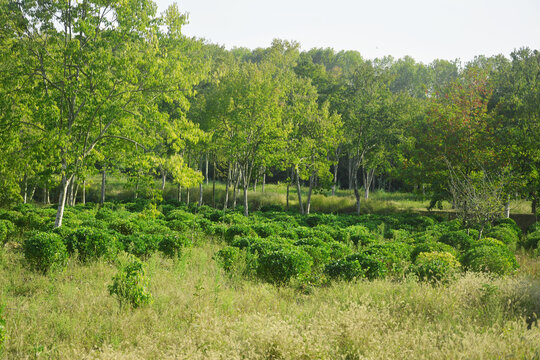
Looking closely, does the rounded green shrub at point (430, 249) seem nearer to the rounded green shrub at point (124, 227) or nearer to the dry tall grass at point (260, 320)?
the dry tall grass at point (260, 320)

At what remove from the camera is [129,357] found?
4.52m

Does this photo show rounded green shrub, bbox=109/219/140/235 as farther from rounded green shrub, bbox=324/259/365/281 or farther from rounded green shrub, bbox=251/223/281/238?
rounded green shrub, bbox=324/259/365/281

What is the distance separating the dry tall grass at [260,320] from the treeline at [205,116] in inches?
156

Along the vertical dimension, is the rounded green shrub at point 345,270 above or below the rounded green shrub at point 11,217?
below

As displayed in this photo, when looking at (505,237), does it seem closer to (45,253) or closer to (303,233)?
(303,233)

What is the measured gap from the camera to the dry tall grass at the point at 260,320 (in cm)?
470

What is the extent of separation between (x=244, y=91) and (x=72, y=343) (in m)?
22.8

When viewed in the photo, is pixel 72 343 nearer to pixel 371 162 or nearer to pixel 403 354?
pixel 403 354

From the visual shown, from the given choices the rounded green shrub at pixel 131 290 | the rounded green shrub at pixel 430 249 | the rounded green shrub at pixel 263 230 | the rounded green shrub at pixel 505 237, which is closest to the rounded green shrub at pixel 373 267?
the rounded green shrub at pixel 430 249

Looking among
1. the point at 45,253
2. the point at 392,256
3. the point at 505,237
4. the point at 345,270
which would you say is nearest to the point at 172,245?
the point at 45,253

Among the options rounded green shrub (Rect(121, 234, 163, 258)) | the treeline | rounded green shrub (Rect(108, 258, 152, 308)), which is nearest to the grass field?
rounded green shrub (Rect(108, 258, 152, 308))

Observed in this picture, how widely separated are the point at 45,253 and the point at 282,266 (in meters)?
5.43

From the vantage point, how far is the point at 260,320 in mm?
5285

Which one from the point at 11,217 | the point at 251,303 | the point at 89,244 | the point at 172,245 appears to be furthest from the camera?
the point at 11,217
